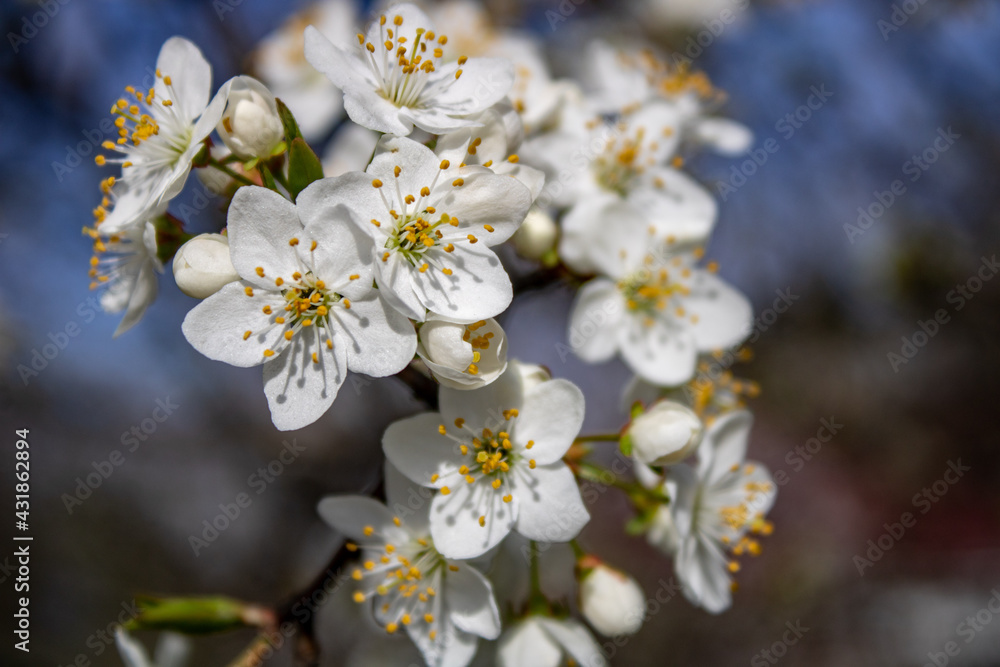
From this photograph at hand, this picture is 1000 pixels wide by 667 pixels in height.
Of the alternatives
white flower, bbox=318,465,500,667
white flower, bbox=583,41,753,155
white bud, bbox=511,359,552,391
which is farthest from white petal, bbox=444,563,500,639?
white flower, bbox=583,41,753,155

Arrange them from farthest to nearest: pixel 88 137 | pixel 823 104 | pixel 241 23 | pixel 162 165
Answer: pixel 823 104
pixel 241 23
pixel 88 137
pixel 162 165

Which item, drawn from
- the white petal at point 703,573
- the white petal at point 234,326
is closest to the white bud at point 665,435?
the white petal at point 703,573

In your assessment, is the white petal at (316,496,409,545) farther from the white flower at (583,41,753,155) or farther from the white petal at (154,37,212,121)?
the white flower at (583,41,753,155)

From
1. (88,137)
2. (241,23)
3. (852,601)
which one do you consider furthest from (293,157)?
(852,601)

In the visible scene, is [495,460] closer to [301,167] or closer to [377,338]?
[377,338]

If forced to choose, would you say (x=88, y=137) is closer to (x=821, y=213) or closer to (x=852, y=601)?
(x=821, y=213)

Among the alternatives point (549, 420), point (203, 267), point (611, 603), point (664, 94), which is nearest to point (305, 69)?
point (664, 94)
